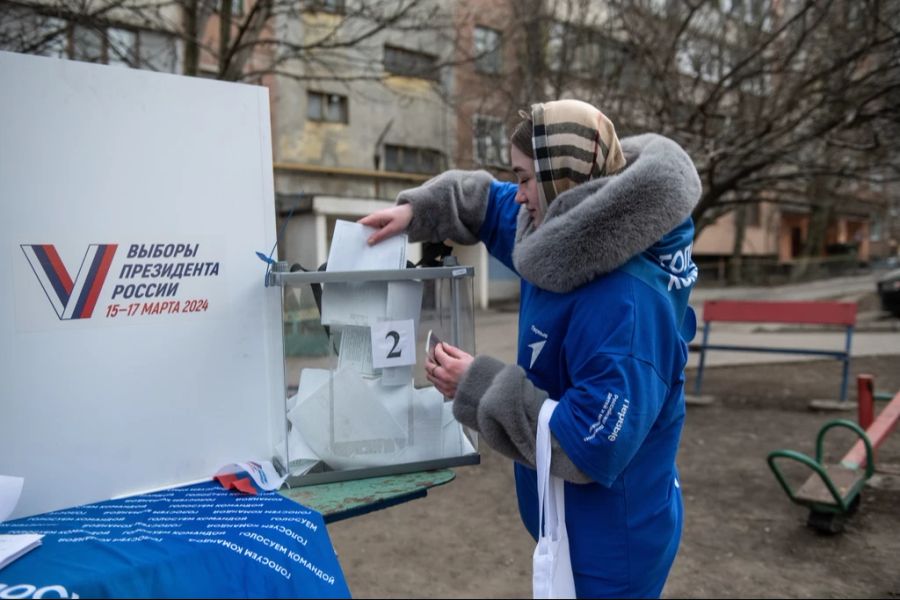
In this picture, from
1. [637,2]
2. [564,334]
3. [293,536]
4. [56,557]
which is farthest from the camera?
[637,2]

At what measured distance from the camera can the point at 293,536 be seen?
4.83 feet

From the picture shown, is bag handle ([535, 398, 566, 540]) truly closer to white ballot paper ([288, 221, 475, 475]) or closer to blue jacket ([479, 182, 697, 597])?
blue jacket ([479, 182, 697, 597])

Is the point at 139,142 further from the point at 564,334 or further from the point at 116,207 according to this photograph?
the point at 564,334

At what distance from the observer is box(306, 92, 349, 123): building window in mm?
16891

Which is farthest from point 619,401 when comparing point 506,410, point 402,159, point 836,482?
point 402,159

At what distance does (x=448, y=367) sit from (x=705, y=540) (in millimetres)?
2977

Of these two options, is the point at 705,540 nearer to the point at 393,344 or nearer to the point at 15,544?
the point at 393,344

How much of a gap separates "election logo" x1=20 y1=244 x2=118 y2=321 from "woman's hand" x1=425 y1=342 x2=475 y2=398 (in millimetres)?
829

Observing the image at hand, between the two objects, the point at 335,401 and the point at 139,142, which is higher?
the point at 139,142

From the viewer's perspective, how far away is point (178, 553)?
52.7 inches

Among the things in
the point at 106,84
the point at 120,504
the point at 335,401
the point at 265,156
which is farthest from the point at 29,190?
the point at 335,401

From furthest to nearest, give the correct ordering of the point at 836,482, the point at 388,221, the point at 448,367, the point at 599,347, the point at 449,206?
the point at 836,482
the point at 449,206
the point at 388,221
the point at 448,367
the point at 599,347

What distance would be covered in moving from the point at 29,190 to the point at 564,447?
4.38ft

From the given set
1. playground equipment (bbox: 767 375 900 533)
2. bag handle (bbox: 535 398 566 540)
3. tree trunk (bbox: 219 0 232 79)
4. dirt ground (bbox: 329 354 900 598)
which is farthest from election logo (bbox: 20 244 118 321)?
tree trunk (bbox: 219 0 232 79)
